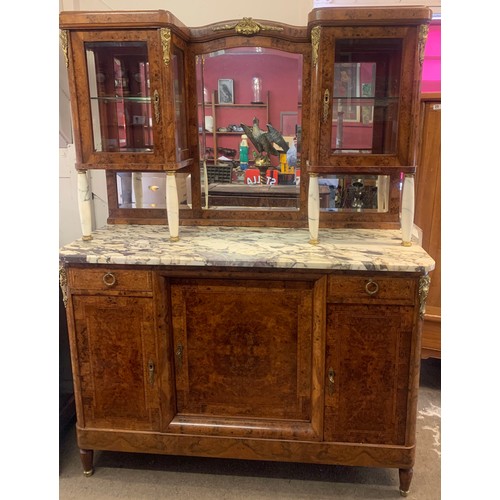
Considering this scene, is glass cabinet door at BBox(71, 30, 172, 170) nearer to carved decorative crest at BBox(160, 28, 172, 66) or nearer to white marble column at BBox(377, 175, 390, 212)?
carved decorative crest at BBox(160, 28, 172, 66)

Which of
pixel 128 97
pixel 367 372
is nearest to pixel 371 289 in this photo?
pixel 367 372

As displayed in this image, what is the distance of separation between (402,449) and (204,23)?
82.3 inches

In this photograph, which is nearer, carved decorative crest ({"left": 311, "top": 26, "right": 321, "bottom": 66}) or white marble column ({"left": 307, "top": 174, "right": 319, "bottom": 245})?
carved decorative crest ({"left": 311, "top": 26, "right": 321, "bottom": 66})

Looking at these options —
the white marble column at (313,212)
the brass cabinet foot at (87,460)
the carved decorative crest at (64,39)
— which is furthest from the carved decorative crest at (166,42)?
the brass cabinet foot at (87,460)

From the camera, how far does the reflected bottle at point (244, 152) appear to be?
7.15ft

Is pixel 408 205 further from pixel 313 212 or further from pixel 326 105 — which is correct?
pixel 326 105

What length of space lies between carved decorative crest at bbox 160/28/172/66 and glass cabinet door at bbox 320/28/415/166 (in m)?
0.62

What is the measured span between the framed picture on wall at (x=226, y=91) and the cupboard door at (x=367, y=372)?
3.46ft

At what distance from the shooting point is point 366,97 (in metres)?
1.94

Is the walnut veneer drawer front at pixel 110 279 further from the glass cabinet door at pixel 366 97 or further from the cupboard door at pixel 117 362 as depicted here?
the glass cabinet door at pixel 366 97

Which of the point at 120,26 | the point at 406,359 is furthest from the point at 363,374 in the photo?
the point at 120,26

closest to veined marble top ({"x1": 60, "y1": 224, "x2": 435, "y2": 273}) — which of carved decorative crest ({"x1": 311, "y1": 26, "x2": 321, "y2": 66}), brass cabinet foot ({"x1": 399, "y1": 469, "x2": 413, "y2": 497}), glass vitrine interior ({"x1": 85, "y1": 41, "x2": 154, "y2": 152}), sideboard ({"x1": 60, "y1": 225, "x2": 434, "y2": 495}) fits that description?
sideboard ({"x1": 60, "y1": 225, "x2": 434, "y2": 495})

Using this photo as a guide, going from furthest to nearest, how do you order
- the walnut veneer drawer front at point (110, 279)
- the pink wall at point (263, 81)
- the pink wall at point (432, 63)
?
the pink wall at point (432, 63), the pink wall at point (263, 81), the walnut veneer drawer front at point (110, 279)

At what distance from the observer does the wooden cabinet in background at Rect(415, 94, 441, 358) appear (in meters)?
2.28
